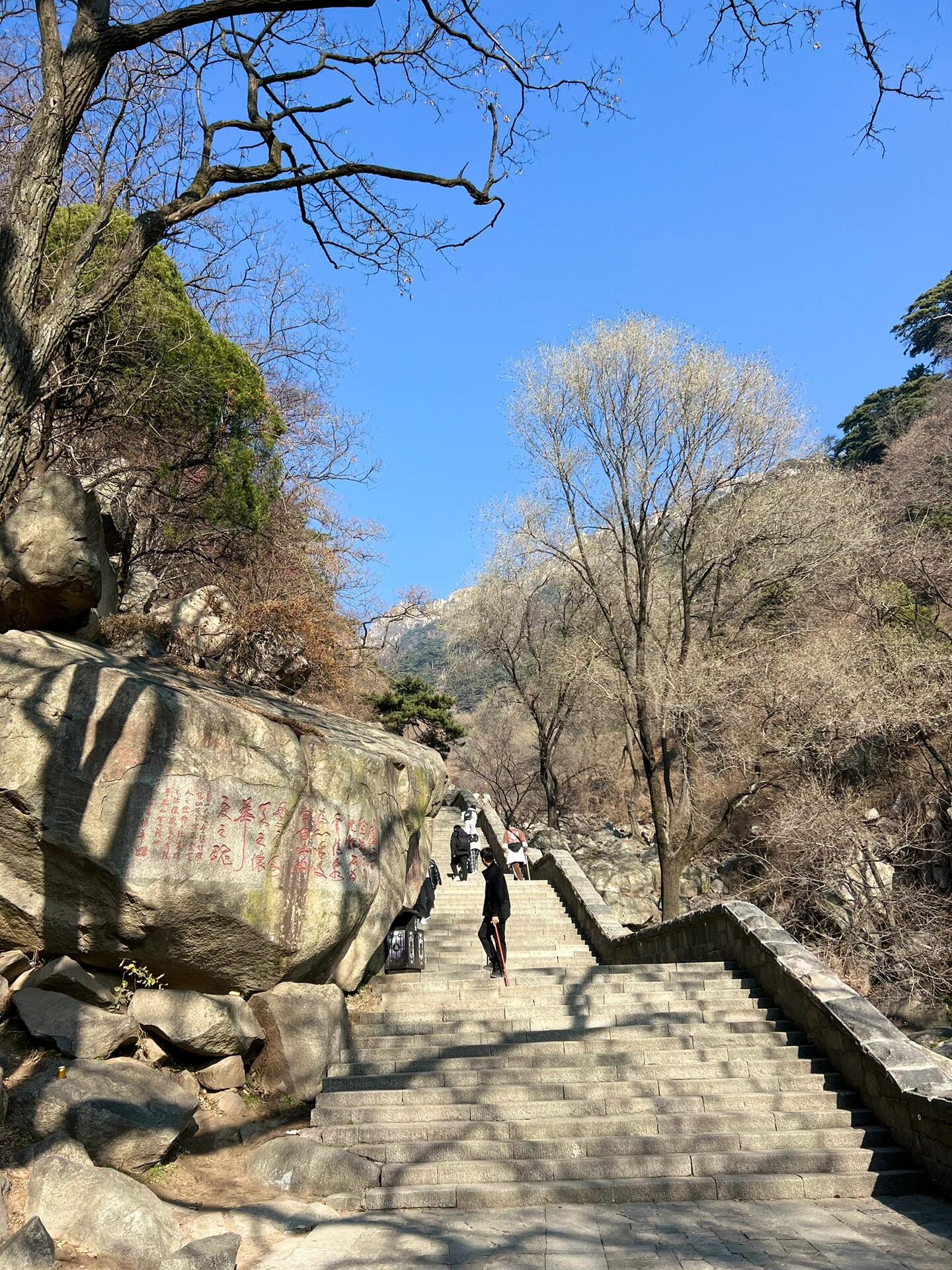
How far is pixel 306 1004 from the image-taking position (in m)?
7.74

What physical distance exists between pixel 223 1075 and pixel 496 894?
3.60 metres

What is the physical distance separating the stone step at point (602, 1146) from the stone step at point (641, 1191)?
0.27 metres

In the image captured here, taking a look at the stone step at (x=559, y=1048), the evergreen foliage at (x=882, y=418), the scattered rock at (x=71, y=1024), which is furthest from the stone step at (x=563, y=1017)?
the evergreen foliage at (x=882, y=418)

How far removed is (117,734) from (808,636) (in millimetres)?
18095

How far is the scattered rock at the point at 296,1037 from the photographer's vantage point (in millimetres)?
7324

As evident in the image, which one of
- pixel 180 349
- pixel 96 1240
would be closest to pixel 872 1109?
pixel 96 1240

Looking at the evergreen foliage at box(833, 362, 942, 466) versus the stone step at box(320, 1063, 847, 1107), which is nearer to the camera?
the stone step at box(320, 1063, 847, 1107)

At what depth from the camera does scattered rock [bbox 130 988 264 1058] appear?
22.6 ft

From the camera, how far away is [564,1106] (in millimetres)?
6953

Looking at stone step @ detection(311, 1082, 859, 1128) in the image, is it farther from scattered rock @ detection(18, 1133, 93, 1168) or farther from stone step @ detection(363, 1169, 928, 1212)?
scattered rock @ detection(18, 1133, 93, 1168)

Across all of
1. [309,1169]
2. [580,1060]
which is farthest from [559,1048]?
[309,1169]

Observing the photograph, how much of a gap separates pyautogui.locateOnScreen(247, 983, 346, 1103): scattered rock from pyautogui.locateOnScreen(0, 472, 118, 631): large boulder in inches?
155

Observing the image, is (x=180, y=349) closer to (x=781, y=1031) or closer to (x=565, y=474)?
(x=565, y=474)

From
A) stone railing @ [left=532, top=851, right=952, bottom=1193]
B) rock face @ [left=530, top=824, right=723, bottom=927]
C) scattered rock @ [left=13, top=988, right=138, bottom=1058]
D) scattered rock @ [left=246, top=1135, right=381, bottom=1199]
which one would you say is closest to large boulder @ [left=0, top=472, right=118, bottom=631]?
scattered rock @ [left=13, top=988, right=138, bottom=1058]
